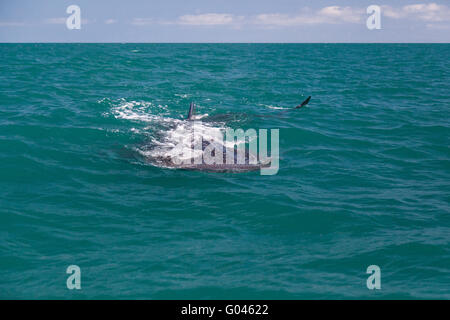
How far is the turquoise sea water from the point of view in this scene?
7.14 metres

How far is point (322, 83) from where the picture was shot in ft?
111

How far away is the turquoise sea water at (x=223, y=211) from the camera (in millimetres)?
7137

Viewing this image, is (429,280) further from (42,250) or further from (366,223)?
(42,250)

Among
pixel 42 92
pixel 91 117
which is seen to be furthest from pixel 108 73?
pixel 91 117

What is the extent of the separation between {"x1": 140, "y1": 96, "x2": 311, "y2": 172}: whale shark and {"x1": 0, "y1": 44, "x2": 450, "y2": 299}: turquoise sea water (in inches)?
19.8

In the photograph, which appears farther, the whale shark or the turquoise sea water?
the whale shark

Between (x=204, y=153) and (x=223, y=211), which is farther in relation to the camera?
(x=204, y=153)

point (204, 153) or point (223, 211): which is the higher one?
point (204, 153)

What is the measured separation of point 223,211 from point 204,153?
382 centimetres

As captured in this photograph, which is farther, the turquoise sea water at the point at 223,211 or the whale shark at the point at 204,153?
the whale shark at the point at 204,153

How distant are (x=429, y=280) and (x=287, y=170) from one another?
6.20 metres

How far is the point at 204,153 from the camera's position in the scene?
1329 centimetres

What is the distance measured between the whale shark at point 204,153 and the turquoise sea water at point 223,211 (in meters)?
0.50
